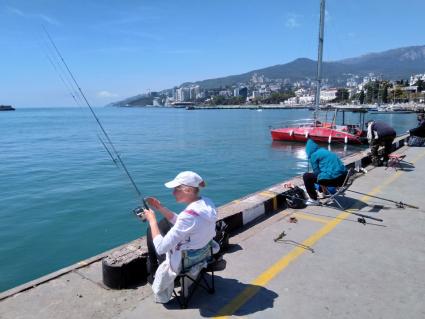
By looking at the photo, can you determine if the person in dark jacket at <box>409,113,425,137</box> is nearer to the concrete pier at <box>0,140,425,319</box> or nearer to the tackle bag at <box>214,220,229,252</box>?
the concrete pier at <box>0,140,425,319</box>

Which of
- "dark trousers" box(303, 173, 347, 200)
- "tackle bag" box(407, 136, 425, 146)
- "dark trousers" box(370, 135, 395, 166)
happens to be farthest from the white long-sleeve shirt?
"tackle bag" box(407, 136, 425, 146)

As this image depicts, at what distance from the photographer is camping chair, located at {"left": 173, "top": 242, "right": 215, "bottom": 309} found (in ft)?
12.5

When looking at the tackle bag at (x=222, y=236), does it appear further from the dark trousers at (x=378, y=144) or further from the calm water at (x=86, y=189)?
the dark trousers at (x=378, y=144)

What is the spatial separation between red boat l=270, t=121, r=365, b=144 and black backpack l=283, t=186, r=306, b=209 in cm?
2394

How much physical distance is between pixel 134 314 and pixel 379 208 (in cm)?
572

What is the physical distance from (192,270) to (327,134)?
100 feet

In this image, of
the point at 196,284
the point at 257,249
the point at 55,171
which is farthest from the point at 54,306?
the point at 55,171

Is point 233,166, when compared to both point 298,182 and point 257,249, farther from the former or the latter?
point 257,249

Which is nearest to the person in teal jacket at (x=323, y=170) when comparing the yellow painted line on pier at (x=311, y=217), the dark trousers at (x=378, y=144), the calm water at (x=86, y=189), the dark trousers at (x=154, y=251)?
the yellow painted line on pier at (x=311, y=217)

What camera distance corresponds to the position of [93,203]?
13.6 m

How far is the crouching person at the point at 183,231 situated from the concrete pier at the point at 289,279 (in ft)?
1.50

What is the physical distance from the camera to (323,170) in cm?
757

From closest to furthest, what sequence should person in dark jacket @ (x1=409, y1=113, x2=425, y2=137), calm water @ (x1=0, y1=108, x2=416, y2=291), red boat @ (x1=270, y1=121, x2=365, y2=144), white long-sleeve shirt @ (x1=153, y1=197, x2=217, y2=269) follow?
white long-sleeve shirt @ (x1=153, y1=197, x2=217, y2=269) → calm water @ (x1=0, y1=108, x2=416, y2=291) → person in dark jacket @ (x1=409, y1=113, x2=425, y2=137) → red boat @ (x1=270, y1=121, x2=365, y2=144)

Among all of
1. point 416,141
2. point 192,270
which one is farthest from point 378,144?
point 192,270
